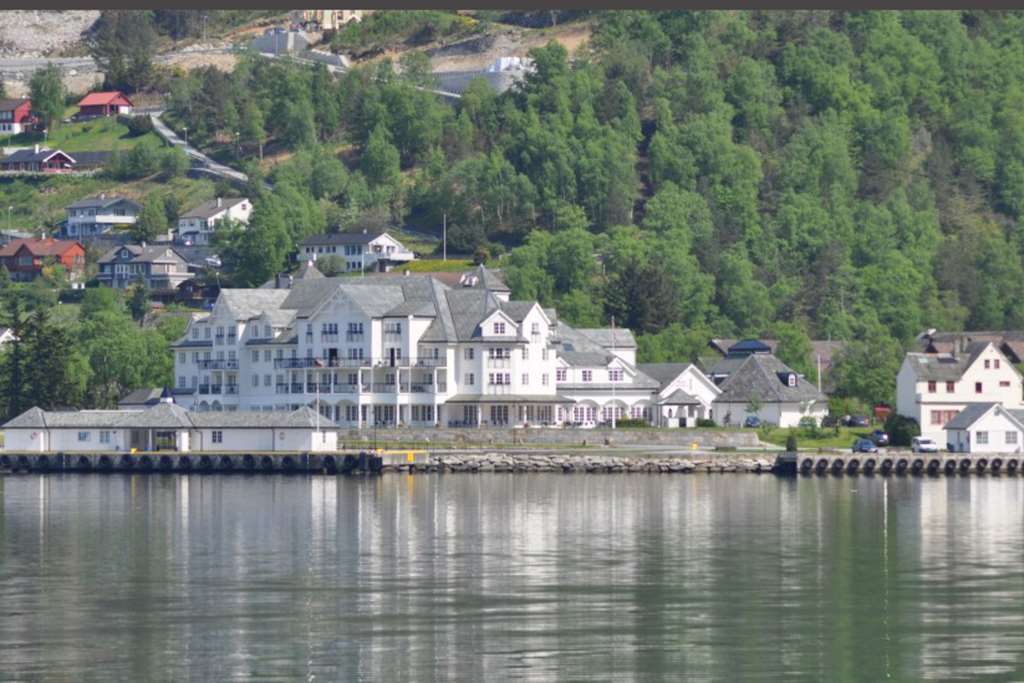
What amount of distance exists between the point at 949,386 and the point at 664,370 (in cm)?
1707

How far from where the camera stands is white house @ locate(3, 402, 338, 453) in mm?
94125

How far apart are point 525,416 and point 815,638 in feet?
232

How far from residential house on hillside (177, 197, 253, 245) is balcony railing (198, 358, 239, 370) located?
54020 millimetres

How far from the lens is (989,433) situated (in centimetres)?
9381

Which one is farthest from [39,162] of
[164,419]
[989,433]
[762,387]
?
[989,433]

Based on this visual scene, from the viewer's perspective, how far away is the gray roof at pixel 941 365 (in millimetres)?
101312

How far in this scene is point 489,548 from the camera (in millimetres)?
53250

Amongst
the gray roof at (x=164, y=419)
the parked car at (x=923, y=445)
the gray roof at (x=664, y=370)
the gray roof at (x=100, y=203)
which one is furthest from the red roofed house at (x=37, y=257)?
the parked car at (x=923, y=445)

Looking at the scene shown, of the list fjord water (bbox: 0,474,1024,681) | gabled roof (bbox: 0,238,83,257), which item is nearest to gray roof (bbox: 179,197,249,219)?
gabled roof (bbox: 0,238,83,257)

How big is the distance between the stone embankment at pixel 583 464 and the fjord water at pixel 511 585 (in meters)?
13.0

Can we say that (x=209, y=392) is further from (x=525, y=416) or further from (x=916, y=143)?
(x=916, y=143)

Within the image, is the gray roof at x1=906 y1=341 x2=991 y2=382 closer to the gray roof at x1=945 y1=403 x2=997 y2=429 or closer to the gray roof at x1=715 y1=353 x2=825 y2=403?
the gray roof at x1=945 y1=403 x2=997 y2=429

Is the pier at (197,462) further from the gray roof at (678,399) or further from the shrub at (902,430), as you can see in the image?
the gray roof at (678,399)

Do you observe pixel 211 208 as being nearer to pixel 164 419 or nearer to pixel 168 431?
pixel 168 431
